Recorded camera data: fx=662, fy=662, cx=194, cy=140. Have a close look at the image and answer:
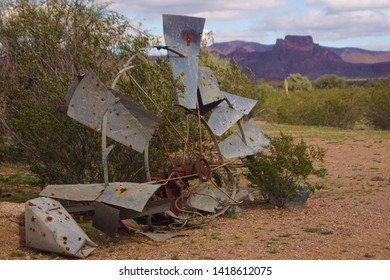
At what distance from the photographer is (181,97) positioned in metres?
9.95

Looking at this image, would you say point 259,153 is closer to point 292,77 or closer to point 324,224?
point 324,224

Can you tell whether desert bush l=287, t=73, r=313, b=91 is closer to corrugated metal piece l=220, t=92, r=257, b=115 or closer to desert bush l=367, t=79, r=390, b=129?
desert bush l=367, t=79, r=390, b=129

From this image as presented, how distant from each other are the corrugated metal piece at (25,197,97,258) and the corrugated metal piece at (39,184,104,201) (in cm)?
32

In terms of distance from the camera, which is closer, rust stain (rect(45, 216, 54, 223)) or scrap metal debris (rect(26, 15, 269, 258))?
rust stain (rect(45, 216, 54, 223))

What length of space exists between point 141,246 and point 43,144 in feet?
9.83

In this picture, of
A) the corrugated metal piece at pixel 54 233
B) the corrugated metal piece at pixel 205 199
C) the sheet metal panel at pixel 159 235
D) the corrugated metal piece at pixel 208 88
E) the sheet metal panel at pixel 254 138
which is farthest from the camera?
the sheet metal panel at pixel 254 138

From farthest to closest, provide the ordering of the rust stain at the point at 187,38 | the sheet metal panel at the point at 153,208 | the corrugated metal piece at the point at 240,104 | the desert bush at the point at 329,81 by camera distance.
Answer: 1. the desert bush at the point at 329,81
2. the corrugated metal piece at the point at 240,104
3. the rust stain at the point at 187,38
4. the sheet metal panel at the point at 153,208

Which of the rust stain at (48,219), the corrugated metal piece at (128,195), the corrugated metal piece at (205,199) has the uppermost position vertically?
the corrugated metal piece at (128,195)

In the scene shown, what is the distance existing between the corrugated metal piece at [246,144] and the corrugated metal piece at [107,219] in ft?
10.1

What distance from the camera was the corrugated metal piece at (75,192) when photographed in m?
8.04

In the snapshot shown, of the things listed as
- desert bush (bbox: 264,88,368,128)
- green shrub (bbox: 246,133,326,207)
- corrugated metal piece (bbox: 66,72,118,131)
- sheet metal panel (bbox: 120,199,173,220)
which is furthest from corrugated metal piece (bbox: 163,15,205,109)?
desert bush (bbox: 264,88,368,128)

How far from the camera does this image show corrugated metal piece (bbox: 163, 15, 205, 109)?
9891 mm

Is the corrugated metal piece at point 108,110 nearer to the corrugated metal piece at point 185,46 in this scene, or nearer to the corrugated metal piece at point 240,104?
the corrugated metal piece at point 185,46

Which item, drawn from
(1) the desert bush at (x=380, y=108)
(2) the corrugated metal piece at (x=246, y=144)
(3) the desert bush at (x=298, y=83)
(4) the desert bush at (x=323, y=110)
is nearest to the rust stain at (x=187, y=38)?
(2) the corrugated metal piece at (x=246, y=144)
